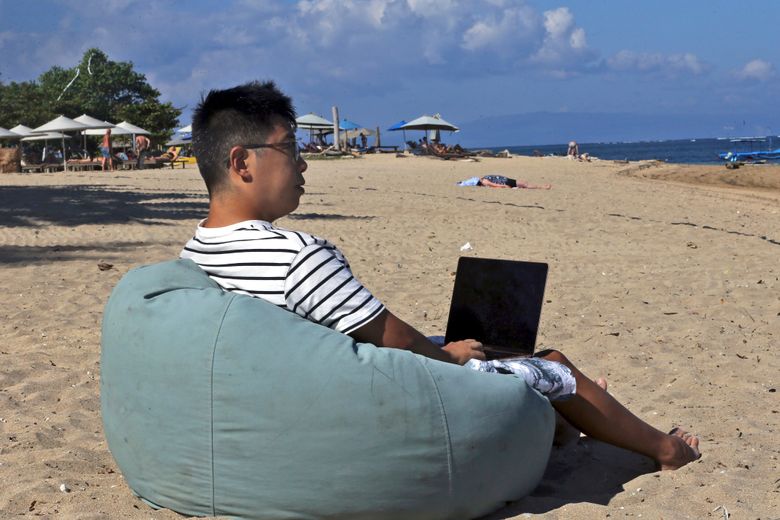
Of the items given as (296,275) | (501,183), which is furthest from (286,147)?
(501,183)

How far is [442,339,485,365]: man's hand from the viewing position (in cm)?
324

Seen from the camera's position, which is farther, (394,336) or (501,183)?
(501,183)

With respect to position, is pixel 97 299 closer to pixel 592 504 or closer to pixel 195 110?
pixel 195 110

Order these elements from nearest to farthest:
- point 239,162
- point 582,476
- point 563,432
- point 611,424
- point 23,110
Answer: point 239,162
point 611,424
point 582,476
point 563,432
point 23,110

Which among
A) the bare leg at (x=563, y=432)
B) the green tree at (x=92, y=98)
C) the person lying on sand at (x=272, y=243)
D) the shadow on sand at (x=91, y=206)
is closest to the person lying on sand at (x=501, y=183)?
the shadow on sand at (x=91, y=206)

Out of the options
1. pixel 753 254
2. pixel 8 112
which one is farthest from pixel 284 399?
pixel 8 112

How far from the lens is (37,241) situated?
33.9ft

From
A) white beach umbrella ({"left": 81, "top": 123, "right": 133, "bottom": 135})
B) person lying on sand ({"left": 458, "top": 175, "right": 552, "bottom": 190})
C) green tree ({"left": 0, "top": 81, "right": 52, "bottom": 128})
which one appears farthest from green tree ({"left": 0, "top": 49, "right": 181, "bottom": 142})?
person lying on sand ({"left": 458, "top": 175, "right": 552, "bottom": 190})

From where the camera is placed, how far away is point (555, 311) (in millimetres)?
6848

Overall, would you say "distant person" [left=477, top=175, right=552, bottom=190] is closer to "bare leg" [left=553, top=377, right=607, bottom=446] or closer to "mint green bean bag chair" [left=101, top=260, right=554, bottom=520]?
"bare leg" [left=553, top=377, right=607, bottom=446]

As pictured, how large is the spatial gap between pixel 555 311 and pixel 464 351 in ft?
12.1

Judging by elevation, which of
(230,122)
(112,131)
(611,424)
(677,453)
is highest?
(112,131)

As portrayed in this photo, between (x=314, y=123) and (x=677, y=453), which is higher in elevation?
(x=314, y=123)

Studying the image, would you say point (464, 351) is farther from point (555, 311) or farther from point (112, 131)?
point (112, 131)
